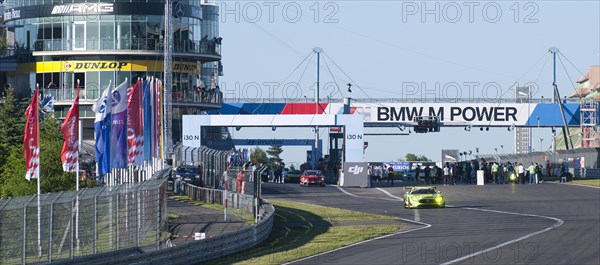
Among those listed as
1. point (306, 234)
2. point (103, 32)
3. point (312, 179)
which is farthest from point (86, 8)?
point (306, 234)

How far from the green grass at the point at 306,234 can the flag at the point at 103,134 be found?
5837 millimetres

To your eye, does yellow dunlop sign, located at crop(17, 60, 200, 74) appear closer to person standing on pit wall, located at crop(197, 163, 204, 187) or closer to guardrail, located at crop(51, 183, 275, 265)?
person standing on pit wall, located at crop(197, 163, 204, 187)

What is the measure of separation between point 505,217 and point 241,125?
121ft

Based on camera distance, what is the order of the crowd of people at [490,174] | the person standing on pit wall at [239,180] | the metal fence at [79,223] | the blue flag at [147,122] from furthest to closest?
the crowd of people at [490,174]
the blue flag at [147,122]
the person standing on pit wall at [239,180]
the metal fence at [79,223]

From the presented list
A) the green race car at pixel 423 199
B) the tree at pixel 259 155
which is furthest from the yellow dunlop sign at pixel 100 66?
the tree at pixel 259 155

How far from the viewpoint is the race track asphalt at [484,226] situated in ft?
87.3

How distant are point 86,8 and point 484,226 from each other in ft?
157

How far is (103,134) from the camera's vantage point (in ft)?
128

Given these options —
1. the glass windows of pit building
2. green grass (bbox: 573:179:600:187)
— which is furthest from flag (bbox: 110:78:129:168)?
the glass windows of pit building

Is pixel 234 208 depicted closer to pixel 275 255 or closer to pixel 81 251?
pixel 275 255

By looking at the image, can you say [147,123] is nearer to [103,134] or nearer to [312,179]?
[103,134]

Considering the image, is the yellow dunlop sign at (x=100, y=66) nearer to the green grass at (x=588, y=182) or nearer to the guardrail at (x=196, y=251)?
the green grass at (x=588, y=182)

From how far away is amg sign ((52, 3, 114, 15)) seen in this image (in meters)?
78.9

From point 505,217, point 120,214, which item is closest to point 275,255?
point 120,214
